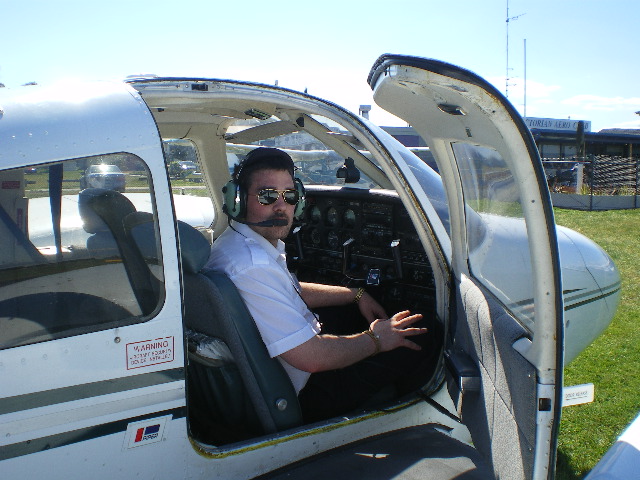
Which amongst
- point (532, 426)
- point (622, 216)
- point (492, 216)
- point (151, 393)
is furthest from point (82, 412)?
point (622, 216)

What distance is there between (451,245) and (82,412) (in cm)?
175

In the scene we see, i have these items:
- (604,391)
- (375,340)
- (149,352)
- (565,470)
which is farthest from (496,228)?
(604,391)

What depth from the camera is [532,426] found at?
1.71m

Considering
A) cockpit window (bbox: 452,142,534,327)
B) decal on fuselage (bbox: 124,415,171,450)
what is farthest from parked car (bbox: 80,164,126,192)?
A: cockpit window (bbox: 452,142,534,327)

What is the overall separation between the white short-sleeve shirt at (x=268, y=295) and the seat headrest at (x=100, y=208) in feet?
1.59

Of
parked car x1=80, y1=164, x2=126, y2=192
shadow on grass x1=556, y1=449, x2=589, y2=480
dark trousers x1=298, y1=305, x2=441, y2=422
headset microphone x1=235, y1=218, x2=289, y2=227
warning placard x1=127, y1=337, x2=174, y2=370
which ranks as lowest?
shadow on grass x1=556, y1=449, x2=589, y2=480

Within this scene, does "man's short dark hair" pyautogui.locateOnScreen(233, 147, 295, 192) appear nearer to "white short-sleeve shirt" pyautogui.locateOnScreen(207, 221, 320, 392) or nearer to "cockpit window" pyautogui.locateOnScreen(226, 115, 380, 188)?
"white short-sleeve shirt" pyautogui.locateOnScreen(207, 221, 320, 392)

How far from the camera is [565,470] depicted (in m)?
3.19

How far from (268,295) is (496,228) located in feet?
3.09

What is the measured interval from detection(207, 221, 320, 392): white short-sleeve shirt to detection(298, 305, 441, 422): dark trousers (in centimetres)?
15

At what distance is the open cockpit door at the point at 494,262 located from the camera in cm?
167

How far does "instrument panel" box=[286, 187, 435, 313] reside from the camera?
3.40m

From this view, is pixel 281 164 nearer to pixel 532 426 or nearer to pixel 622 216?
pixel 532 426

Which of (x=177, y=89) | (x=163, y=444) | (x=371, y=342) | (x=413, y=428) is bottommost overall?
(x=413, y=428)
